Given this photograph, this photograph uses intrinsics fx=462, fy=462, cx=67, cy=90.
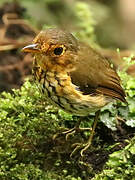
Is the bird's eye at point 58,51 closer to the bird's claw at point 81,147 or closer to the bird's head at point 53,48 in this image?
the bird's head at point 53,48

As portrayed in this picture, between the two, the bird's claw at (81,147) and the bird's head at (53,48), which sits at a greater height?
the bird's head at (53,48)

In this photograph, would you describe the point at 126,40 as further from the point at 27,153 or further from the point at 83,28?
the point at 27,153

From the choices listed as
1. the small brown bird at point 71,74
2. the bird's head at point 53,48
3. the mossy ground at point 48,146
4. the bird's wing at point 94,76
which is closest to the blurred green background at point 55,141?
the mossy ground at point 48,146

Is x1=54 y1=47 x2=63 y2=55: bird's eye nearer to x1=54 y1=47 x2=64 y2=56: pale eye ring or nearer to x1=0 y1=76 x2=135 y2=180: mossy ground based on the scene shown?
x1=54 y1=47 x2=64 y2=56: pale eye ring

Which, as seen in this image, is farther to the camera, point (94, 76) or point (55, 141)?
point (55, 141)

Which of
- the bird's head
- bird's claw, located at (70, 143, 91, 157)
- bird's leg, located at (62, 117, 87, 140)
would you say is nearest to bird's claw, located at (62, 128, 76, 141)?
bird's leg, located at (62, 117, 87, 140)

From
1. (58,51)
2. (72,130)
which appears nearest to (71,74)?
Answer: (58,51)

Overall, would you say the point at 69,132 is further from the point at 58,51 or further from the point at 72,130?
the point at 58,51
